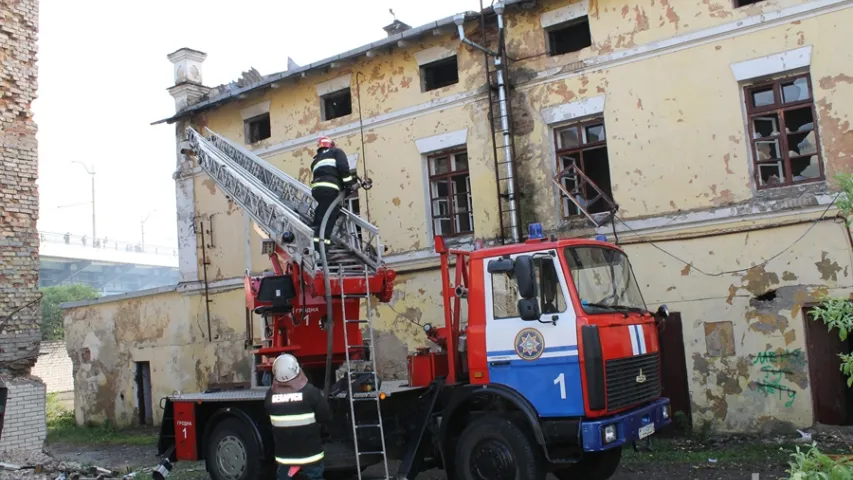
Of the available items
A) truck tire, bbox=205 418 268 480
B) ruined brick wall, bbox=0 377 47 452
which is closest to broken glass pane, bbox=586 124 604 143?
truck tire, bbox=205 418 268 480

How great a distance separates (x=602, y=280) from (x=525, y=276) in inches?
36.7

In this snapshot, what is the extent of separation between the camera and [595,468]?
8016mm

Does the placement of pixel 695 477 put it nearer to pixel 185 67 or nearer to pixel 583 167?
→ pixel 583 167

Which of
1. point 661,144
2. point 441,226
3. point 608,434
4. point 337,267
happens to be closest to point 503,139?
point 441,226

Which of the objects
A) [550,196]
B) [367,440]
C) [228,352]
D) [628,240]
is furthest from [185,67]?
[367,440]

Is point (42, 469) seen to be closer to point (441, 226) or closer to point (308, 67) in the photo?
point (441, 226)

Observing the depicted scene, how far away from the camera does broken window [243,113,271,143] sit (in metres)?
16.5

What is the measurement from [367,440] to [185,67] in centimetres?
1222

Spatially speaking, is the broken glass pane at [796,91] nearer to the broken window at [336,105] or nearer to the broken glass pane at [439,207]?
the broken glass pane at [439,207]

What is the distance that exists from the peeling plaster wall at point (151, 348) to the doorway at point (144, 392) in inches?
4.3

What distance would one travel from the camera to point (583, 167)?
1223 cm

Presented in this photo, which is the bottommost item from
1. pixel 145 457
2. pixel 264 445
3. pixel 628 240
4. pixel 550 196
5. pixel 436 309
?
pixel 145 457

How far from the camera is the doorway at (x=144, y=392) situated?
58.3ft

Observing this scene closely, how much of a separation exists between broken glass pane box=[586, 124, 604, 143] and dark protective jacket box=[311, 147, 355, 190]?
489 cm
